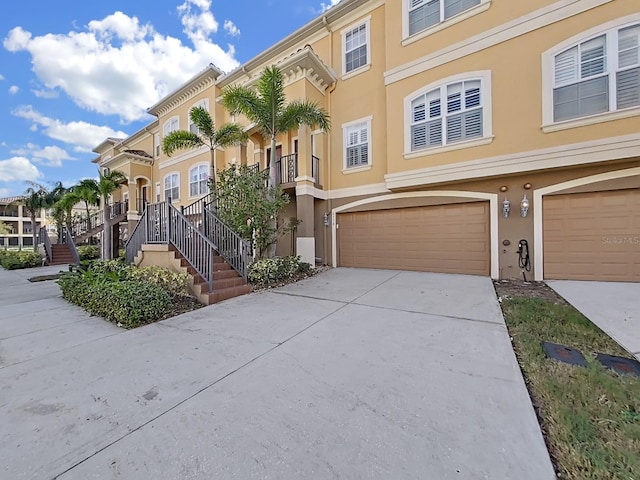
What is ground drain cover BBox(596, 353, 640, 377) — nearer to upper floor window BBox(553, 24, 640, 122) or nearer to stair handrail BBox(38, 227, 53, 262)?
upper floor window BBox(553, 24, 640, 122)

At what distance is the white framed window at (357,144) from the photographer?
1051cm

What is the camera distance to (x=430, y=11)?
871 cm

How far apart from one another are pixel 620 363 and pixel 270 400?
12.7 ft

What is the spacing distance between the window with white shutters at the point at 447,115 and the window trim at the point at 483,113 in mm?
75

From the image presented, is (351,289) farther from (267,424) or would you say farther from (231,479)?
(231,479)

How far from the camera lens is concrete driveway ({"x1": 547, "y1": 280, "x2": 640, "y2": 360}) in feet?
12.6

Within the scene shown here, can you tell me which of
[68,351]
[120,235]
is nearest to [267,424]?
[68,351]

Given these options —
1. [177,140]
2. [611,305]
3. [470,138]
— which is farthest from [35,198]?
[611,305]

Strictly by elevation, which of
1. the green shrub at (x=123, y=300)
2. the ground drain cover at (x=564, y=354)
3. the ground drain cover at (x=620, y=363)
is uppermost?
the green shrub at (x=123, y=300)

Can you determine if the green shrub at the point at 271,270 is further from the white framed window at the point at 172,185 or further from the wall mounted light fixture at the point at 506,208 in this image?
the white framed window at the point at 172,185

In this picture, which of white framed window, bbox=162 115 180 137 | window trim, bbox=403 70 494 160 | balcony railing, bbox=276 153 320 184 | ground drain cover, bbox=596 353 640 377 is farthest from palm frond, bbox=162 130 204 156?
ground drain cover, bbox=596 353 640 377

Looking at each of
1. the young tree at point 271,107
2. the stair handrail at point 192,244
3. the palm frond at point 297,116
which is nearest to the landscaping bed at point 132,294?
the stair handrail at point 192,244

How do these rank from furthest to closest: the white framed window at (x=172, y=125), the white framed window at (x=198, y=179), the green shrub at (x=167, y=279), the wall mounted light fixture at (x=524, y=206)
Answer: the white framed window at (x=172, y=125) → the white framed window at (x=198, y=179) → the wall mounted light fixture at (x=524, y=206) → the green shrub at (x=167, y=279)

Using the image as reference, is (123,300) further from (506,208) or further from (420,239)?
(506,208)
